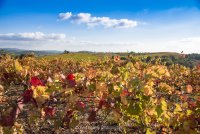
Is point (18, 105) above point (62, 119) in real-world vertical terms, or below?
above

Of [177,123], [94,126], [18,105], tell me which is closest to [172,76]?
[94,126]

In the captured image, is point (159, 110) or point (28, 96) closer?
point (28, 96)

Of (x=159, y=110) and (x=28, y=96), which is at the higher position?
(x=28, y=96)

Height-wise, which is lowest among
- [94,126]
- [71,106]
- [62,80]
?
[94,126]

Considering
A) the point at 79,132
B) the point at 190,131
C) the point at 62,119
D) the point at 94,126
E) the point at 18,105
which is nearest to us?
the point at 18,105

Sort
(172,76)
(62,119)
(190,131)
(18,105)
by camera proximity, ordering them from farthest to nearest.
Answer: (172,76), (62,119), (190,131), (18,105)

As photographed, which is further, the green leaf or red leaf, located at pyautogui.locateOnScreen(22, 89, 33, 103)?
the green leaf

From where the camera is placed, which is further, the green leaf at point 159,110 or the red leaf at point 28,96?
the green leaf at point 159,110

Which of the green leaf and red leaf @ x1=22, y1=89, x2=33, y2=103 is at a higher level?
red leaf @ x1=22, y1=89, x2=33, y2=103

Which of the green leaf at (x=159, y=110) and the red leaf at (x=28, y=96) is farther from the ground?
the red leaf at (x=28, y=96)

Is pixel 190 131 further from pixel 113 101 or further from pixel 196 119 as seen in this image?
pixel 113 101

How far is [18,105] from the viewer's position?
9.94 feet

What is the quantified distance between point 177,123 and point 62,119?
50.0 inches

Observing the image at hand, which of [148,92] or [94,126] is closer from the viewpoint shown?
[148,92]
